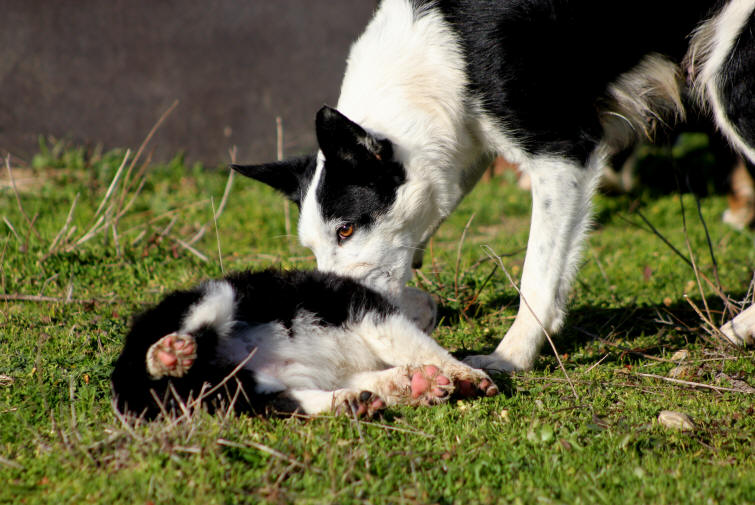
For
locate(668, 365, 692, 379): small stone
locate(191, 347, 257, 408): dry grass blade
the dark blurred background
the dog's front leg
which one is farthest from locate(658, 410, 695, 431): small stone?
the dark blurred background

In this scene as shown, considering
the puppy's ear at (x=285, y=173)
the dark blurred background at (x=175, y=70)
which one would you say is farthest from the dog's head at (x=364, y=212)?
the dark blurred background at (x=175, y=70)

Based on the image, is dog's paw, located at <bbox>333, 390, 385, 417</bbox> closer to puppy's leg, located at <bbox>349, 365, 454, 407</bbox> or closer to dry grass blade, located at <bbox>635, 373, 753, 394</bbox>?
puppy's leg, located at <bbox>349, 365, 454, 407</bbox>

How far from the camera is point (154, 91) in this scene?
7164 mm

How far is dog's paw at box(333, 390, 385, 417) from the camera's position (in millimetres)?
2268

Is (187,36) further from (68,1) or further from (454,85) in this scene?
(454,85)

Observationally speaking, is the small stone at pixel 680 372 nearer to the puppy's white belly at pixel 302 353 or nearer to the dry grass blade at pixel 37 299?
the puppy's white belly at pixel 302 353

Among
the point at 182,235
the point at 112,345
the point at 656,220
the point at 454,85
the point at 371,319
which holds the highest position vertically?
the point at 454,85

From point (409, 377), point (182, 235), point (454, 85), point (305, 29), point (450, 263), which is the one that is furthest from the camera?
point (305, 29)

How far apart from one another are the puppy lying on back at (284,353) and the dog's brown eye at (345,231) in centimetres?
39

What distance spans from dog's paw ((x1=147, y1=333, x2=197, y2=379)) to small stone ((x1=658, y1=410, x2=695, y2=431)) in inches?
62.2

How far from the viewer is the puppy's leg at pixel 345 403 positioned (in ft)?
7.45

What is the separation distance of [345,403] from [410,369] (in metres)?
0.32

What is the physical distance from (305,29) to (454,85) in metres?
4.85

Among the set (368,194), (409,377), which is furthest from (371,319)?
(368,194)
